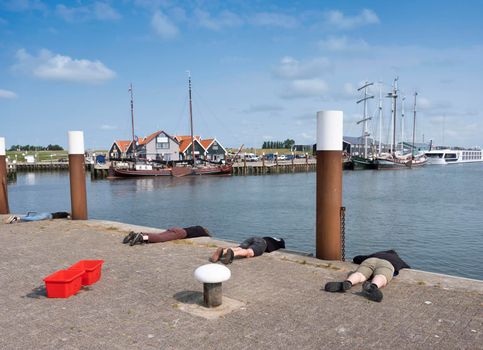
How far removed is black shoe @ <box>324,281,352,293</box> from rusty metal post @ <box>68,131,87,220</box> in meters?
9.12

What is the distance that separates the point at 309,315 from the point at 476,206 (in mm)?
27133

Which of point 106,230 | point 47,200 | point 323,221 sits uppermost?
point 323,221

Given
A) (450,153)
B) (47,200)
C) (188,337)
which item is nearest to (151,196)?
(47,200)

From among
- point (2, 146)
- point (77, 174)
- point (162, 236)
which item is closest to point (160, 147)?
point (2, 146)

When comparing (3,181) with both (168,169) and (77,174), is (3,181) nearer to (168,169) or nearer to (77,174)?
(77,174)

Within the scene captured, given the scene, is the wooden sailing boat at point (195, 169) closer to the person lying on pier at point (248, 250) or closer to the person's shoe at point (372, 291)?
the person lying on pier at point (248, 250)

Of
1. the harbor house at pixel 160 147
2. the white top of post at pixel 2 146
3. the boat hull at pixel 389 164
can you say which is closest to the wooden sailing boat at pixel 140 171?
the harbor house at pixel 160 147

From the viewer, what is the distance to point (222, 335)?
14.6 feet

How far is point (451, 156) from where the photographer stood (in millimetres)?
128125

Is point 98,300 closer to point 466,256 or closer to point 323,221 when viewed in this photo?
point 323,221

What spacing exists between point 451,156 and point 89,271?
13881 cm

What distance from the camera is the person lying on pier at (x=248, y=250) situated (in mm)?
7235

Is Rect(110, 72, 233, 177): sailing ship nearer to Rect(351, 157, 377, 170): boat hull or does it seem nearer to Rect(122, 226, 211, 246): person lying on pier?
Rect(351, 157, 377, 170): boat hull

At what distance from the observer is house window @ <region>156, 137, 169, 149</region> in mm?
87225
